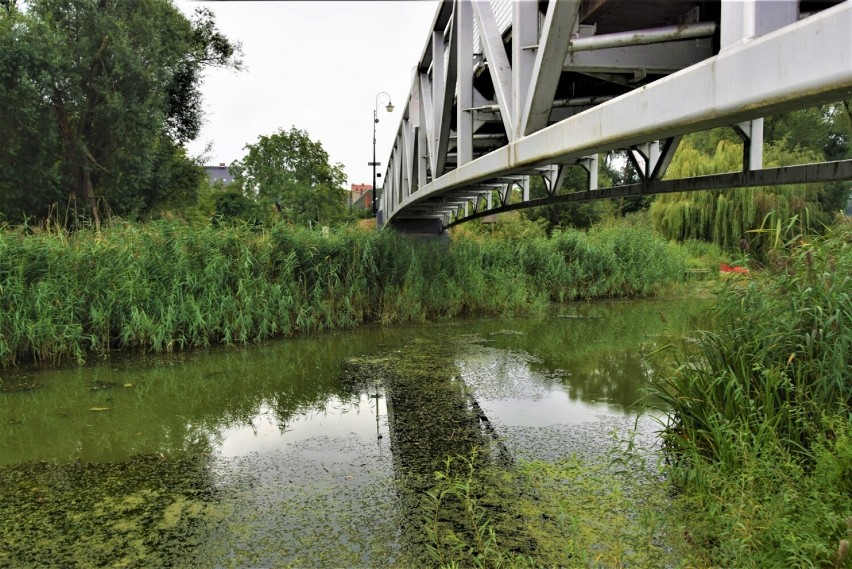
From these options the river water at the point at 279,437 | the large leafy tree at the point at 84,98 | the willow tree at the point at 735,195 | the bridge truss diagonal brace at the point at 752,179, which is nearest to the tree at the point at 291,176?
the large leafy tree at the point at 84,98

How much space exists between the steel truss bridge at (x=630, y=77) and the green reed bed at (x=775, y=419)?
81 cm

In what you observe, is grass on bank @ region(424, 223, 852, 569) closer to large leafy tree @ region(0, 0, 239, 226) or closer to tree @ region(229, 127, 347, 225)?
large leafy tree @ region(0, 0, 239, 226)

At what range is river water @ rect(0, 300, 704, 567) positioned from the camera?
356cm

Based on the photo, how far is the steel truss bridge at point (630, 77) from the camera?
1854mm

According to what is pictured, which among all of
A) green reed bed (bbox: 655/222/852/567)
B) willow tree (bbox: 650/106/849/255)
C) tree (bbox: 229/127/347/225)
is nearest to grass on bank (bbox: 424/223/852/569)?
green reed bed (bbox: 655/222/852/567)

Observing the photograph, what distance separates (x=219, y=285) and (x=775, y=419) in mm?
8479

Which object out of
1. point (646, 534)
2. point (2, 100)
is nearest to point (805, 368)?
point (646, 534)

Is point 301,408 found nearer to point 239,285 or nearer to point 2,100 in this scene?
point 239,285

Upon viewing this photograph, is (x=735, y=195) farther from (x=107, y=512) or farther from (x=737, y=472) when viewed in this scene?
(x=107, y=512)

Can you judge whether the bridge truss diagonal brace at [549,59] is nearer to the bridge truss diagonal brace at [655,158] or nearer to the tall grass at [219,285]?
the bridge truss diagonal brace at [655,158]

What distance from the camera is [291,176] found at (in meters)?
23.8

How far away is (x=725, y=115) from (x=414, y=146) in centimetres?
823

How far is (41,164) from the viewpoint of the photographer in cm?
1595

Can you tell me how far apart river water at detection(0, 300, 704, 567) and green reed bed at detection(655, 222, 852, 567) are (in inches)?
42.6
